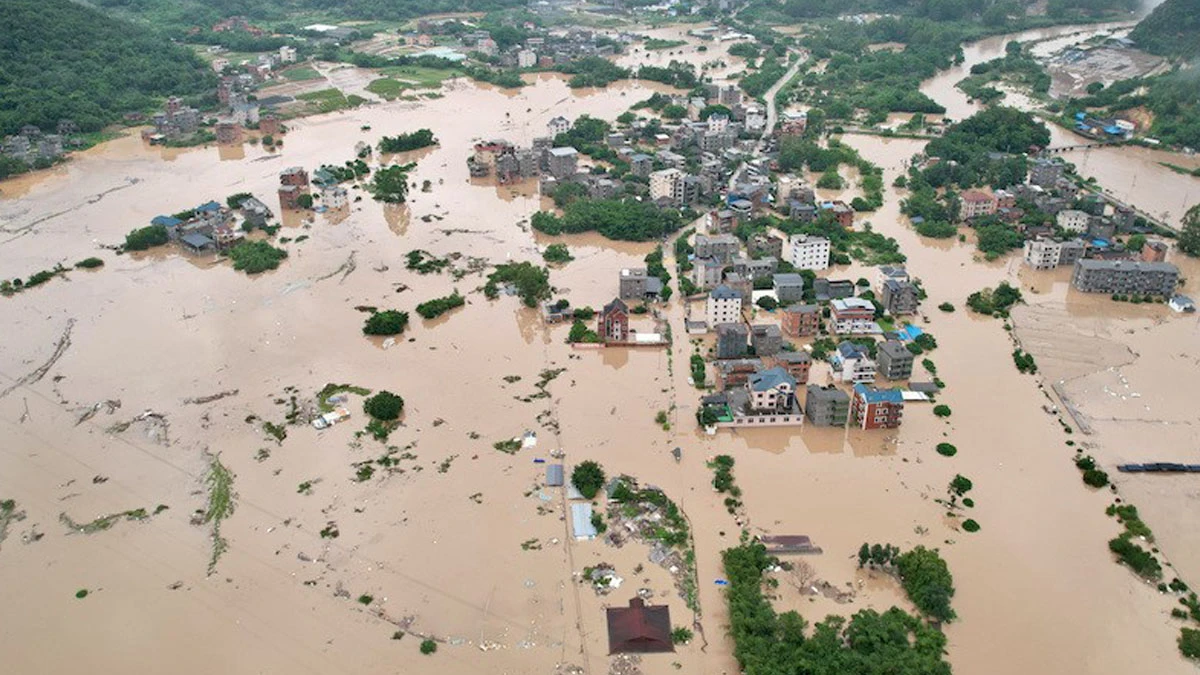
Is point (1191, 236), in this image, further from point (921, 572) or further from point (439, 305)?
point (439, 305)

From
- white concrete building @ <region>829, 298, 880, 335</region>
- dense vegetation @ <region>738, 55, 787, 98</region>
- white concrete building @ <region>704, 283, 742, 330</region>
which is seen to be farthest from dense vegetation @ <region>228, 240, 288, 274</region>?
dense vegetation @ <region>738, 55, 787, 98</region>

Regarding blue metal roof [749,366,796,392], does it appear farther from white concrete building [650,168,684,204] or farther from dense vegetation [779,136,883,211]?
dense vegetation [779,136,883,211]

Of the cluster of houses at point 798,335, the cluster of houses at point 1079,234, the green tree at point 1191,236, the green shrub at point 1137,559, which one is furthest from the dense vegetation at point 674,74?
the green shrub at point 1137,559

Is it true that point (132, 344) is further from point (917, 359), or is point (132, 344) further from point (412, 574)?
point (917, 359)

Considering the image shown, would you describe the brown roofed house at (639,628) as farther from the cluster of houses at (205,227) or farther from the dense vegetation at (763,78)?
the dense vegetation at (763,78)

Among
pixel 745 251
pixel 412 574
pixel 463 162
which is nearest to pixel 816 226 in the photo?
pixel 745 251

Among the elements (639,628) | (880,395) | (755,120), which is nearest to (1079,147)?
(755,120)
